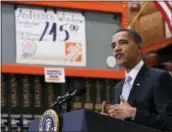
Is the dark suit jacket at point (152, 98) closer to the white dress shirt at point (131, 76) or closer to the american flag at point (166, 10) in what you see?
the white dress shirt at point (131, 76)

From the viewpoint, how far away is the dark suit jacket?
2201 millimetres

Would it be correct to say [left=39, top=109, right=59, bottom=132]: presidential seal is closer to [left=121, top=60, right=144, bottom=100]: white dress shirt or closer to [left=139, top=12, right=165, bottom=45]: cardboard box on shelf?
[left=121, top=60, right=144, bottom=100]: white dress shirt

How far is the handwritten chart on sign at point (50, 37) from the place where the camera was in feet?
14.9

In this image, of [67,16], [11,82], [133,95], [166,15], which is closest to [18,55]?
[11,82]

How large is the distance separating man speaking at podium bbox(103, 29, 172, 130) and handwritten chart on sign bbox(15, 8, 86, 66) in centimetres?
201

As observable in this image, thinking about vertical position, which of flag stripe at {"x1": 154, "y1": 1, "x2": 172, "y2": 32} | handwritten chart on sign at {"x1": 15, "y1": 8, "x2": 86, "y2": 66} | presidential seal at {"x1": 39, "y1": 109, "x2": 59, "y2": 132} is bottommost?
presidential seal at {"x1": 39, "y1": 109, "x2": 59, "y2": 132}

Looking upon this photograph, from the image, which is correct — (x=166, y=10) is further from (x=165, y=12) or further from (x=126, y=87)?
(x=126, y=87)

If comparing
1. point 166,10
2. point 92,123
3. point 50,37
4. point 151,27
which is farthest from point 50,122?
point 151,27

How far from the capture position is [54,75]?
14.8ft

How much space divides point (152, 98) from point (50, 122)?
49 centimetres

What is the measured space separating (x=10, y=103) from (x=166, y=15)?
1.71m

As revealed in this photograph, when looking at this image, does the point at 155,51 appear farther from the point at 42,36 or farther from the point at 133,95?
the point at 133,95

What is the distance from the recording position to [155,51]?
5.55 meters

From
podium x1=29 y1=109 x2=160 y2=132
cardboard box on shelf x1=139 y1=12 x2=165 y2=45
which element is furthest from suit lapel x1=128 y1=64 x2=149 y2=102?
cardboard box on shelf x1=139 y1=12 x2=165 y2=45
